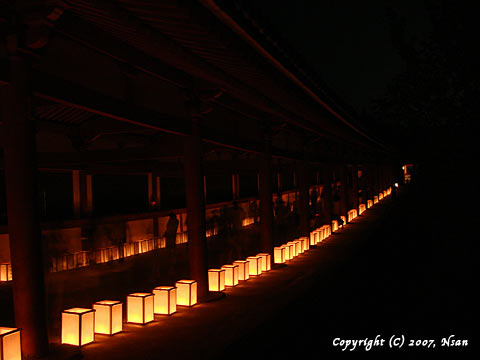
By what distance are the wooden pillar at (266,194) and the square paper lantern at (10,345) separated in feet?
20.9

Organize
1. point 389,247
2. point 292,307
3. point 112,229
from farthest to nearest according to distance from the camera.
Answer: point 112,229 < point 389,247 < point 292,307

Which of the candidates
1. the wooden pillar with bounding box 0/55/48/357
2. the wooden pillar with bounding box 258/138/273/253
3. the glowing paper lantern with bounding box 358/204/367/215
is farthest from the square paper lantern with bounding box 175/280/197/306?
the glowing paper lantern with bounding box 358/204/367/215

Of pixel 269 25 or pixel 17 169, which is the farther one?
pixel 269 25

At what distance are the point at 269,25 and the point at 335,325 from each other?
3323 mm

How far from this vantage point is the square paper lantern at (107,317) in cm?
514

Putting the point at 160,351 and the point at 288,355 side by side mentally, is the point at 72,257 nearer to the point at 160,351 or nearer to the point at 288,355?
the point at 160,351

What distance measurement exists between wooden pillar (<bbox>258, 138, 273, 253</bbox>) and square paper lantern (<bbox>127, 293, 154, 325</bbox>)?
4516 millimetres

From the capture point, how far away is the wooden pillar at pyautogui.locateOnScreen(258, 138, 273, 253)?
9.49 metres

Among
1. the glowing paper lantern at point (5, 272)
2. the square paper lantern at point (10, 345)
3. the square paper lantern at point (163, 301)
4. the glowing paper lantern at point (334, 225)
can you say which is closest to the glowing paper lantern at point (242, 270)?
the square paper lantern at point (163, 301)

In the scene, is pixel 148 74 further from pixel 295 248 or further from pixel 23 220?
pixel 295 248

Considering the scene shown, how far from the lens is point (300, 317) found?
17.8 ft

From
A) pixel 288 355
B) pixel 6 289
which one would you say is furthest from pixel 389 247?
pixel 6 289

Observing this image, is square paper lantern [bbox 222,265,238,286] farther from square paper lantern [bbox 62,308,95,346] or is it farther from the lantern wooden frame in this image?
square paper lantern [bbox 62,308,95,346]

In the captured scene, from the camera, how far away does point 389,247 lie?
32.5ft
